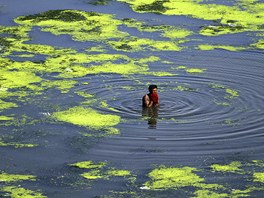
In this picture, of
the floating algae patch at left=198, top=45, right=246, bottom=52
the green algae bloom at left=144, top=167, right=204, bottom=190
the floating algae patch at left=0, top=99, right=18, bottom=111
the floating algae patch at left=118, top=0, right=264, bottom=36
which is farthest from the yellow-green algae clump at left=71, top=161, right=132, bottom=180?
the floating algae patch at left=118, top=0, right=264, bottom=36

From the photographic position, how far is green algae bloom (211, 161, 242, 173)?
1351cm

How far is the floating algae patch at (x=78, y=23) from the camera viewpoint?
22.4 metres

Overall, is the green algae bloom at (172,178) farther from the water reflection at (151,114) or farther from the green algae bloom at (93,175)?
the water reflection at (151,114)

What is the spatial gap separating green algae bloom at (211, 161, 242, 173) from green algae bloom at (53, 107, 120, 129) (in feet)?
9.86

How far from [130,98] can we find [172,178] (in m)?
4.81

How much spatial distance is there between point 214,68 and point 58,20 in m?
5.94

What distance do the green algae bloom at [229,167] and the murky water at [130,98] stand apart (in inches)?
1.9

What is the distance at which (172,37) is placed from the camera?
2206 centimetres

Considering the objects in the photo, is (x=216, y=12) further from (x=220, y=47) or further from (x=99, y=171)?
(x=99, y=171)

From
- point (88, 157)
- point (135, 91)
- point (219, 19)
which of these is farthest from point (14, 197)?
point (219, 19)

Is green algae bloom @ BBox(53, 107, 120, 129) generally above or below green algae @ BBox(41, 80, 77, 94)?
below

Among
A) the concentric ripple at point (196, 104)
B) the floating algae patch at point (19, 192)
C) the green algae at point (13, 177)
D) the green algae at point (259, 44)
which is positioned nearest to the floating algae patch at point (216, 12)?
the green algae at point (259, 44)

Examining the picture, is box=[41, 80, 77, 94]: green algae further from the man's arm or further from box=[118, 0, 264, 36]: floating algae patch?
box=[118, 0, 264, 36]: floating algae patch

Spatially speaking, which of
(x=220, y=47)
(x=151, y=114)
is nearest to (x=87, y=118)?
(x=151, y=114)
